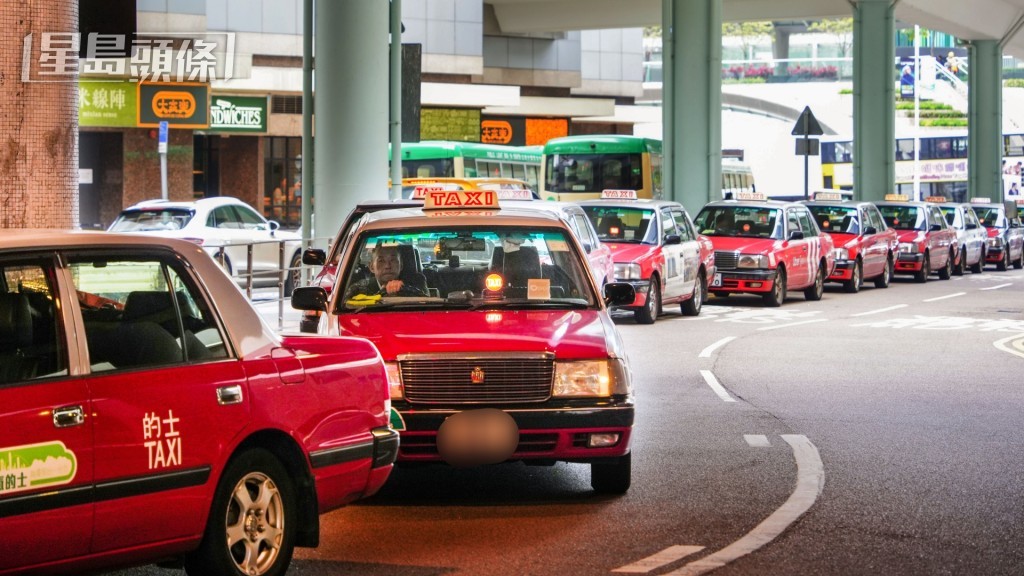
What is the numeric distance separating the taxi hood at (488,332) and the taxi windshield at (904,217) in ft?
99.8

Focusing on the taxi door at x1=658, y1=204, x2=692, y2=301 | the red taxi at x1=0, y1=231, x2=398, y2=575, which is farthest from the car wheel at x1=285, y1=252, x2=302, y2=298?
the red taxi at x1=0, y1=231, x2=398, y2=575

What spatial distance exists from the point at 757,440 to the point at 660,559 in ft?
13.7

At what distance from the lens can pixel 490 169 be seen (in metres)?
45.5

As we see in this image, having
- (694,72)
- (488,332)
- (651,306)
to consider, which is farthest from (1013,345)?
(694,72)

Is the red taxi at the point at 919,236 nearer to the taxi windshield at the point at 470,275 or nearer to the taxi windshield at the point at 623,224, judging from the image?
the taxi windshield at the point at 623,224

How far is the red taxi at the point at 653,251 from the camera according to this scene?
22.2 meters

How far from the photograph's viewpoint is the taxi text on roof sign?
10258 millimetres

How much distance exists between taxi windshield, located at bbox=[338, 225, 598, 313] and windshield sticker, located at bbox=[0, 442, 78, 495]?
12.9 feet

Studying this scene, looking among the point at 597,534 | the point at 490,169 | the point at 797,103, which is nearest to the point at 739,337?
the point at 597,534

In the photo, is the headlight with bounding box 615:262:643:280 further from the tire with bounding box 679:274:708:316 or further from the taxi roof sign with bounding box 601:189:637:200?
the tire with bounding box 679:274:708:316

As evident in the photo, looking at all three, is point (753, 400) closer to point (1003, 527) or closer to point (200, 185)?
point (1003, 527)

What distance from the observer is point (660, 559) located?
738 cm

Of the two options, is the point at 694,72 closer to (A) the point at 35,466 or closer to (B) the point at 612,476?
(B) the point at 612,476

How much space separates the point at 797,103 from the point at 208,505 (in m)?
106
